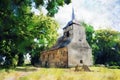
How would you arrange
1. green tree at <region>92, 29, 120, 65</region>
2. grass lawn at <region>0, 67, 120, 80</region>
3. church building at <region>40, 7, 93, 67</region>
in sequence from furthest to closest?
green tree at <region>92, 29, 120, 65</region>
church building at <region>40, 7, 93, 67</region>
grass lawn at <region>0, 67, 120, 80</region>

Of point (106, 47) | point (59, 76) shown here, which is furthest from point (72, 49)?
point (59, 76)

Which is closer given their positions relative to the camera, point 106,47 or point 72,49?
point 72,49

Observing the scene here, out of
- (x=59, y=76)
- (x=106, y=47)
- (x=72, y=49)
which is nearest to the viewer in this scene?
(x=59, y=76)

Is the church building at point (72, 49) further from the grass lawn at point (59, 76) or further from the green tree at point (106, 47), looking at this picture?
the grass lawn at point (59, 76)

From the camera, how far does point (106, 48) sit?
84.4m

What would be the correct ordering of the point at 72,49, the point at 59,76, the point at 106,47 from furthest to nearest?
the point at 106,47 < the point at 72,49 < the point at 59,76

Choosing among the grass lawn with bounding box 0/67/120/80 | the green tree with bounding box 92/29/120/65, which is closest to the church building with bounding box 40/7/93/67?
the green tree with bounding box 92/29/120/65

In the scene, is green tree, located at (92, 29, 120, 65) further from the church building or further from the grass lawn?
the grass lawn

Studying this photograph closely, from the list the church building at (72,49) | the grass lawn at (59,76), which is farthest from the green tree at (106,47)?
the grass lawn at (59,76)

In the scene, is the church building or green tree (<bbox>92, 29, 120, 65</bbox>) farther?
green tree (<bbox>92, 29, 120, 65</bbox>)

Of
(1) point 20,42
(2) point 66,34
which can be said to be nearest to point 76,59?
(2) point 66,34

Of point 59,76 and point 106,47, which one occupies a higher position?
point 106,47

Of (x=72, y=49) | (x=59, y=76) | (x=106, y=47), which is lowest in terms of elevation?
(x=59, y=76)

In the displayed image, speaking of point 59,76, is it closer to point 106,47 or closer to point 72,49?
point 72,49
